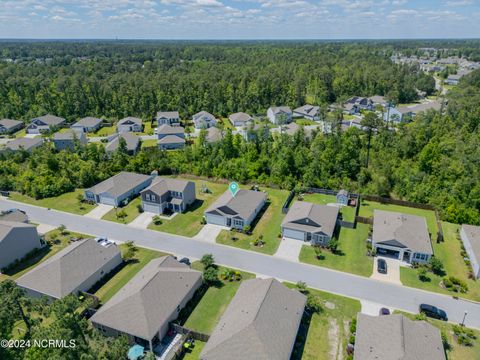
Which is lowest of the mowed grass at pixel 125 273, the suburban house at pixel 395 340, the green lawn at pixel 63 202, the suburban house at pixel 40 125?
the mowed grass at pixel 125 273

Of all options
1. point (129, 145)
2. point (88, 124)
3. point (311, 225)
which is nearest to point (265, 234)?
point (311, 225)

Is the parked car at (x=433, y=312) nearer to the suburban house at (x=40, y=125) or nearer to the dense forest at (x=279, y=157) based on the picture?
the dense forest at (x=279, y=157)

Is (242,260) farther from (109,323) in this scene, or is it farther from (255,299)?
(109,323)

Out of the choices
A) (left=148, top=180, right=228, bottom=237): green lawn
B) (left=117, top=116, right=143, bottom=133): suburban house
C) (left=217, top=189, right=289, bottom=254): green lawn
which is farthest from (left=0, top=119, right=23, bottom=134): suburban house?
(left=217, top=189, right=289, bottom=254): green lawn

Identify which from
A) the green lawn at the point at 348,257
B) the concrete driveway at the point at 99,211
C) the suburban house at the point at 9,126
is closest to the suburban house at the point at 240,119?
the concrete driveway at the point at 99,211

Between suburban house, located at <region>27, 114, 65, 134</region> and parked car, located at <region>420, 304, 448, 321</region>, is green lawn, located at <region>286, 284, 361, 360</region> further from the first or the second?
suburban house, located at <region>27, 114, 65, 134</region>

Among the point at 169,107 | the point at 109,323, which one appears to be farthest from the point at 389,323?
the point at 169,107

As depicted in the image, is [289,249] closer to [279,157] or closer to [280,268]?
[280,268]
